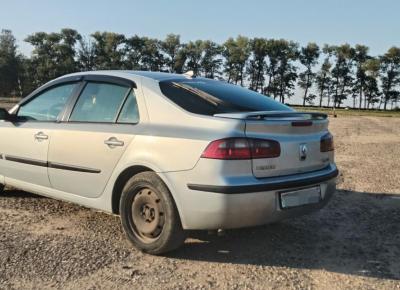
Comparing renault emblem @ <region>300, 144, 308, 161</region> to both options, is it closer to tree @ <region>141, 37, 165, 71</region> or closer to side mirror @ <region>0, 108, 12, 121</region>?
side mirror @ <region>0, 108, 12, 121</region>

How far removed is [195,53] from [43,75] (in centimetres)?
3165

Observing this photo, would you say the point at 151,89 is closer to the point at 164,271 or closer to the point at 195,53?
the point at 164,271

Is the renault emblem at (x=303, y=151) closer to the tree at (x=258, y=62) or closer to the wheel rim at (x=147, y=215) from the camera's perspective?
the wheel rim at (x=147, y=215)

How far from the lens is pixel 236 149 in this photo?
375 cm

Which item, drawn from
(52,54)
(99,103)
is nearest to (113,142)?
(99,103)

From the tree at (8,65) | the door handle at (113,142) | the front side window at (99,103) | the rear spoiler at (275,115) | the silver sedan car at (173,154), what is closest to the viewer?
the silver sedan car at (173,154)

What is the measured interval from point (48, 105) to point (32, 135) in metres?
0.39

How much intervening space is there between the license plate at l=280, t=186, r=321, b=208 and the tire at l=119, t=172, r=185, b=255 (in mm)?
894

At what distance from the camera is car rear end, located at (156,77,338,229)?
373 cm

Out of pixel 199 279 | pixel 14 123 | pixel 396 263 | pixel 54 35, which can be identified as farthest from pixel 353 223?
pixel 54 35

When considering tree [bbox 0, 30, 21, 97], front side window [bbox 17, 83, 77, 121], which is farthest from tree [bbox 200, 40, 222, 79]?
front side window [bbox 17, 83, 77, 121]

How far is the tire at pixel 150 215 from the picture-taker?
3990mm

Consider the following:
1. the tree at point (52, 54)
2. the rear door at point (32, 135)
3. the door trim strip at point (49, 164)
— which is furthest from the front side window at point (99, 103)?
the tree at point (52, 54)

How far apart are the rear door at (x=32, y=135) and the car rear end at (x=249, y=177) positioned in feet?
5.99
